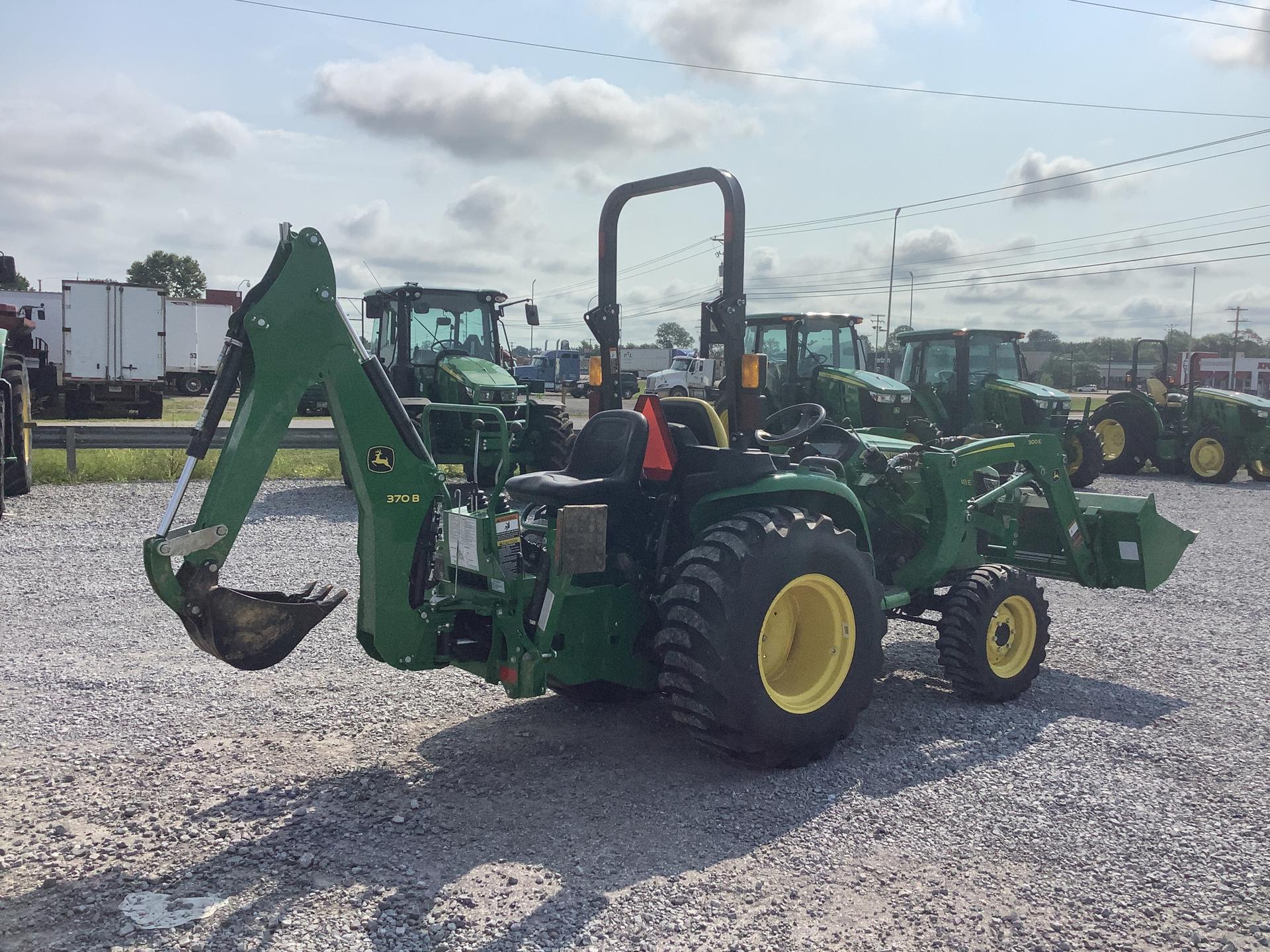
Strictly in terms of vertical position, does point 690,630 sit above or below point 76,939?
above

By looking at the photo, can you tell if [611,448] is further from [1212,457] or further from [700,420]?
[1212,457]

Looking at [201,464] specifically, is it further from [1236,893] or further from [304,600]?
[1236,893]

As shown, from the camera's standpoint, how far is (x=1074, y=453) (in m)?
16.7

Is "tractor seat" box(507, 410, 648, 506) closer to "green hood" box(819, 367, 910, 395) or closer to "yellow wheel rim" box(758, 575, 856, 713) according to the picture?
"yellow wheel rim" box(758, 575, 856, 713)

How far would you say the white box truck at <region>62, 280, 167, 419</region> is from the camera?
85.5ft

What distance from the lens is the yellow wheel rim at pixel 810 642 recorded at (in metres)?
4.75

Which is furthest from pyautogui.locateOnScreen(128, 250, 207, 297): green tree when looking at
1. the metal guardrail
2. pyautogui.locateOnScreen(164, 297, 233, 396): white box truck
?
the metal guardrail

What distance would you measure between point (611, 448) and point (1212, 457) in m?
15.8

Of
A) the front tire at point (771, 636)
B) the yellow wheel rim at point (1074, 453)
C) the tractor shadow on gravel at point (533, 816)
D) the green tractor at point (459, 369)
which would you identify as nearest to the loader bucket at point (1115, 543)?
the tractor shadow on gravel at point (533, 816)

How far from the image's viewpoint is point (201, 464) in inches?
546

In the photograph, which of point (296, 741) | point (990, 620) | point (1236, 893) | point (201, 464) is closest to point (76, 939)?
point (296, 741)

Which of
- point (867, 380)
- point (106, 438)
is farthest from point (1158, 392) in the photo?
point (106, 438)

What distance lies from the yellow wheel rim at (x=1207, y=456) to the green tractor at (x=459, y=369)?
35.8 ft

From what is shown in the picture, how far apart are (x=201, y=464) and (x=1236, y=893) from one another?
1290 cm
